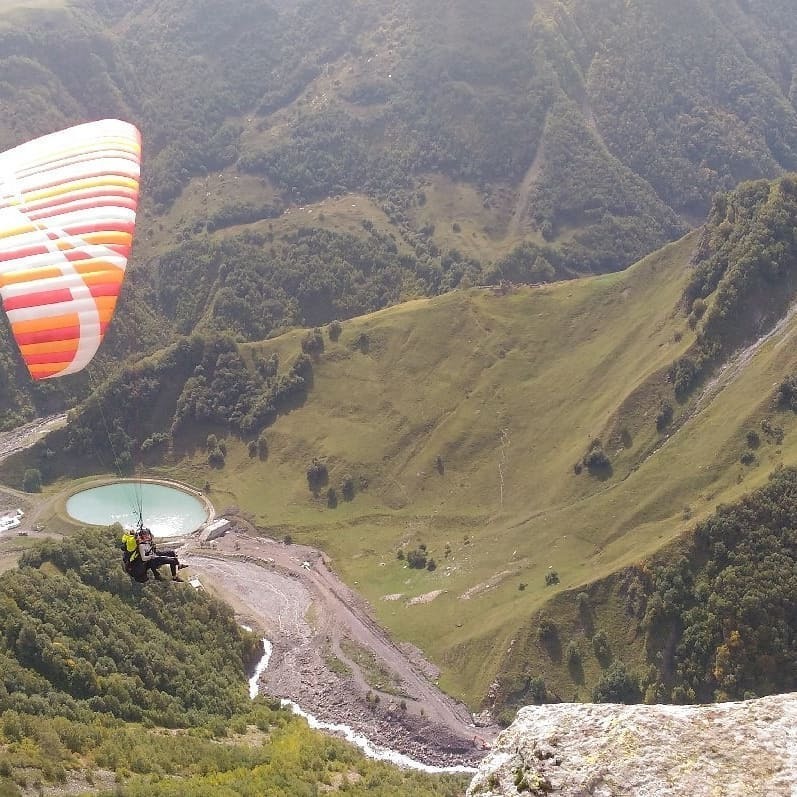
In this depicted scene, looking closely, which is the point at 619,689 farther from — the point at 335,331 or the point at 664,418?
the point at 335,331

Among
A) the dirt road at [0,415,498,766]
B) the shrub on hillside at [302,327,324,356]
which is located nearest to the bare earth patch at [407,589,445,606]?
the dirt road at [0,415,498,766]

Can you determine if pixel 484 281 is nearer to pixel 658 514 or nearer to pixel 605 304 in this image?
pixel 605 304

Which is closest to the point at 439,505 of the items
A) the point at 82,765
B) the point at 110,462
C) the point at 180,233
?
the point at 110,462

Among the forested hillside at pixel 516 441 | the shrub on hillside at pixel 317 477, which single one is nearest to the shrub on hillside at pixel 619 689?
the forested hillside at pixel 516 441

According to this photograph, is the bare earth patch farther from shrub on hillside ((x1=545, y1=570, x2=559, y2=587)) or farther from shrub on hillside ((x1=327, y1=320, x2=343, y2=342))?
shrub on hillside ((x1=327, y1=320, x2=343, y2=342))

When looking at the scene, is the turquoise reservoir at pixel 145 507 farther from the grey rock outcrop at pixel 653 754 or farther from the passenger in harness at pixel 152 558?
the grey rock outcrop at pixel 653 754

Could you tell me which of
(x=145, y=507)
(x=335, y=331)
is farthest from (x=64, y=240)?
(x=335, y=331)
